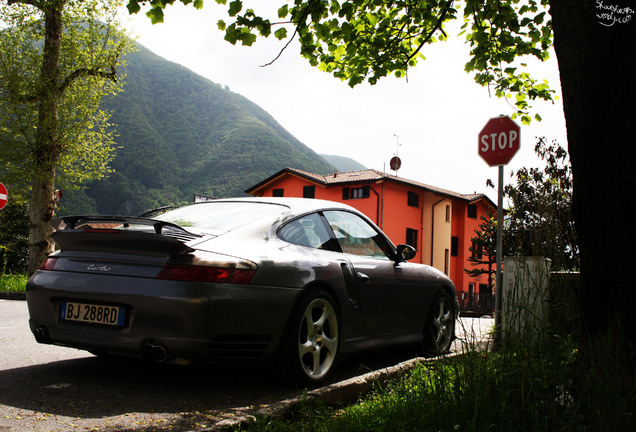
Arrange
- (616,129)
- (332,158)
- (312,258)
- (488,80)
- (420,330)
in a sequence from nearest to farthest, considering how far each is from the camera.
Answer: (616,129)
(312,258)
(420,330)
(488,80)
(332,158)

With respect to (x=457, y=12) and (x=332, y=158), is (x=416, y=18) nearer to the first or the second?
(x=457, y=12)

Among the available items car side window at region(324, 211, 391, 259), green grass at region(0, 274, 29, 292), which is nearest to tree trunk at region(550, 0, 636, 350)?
car side window at region(324, 211, 391, 259)

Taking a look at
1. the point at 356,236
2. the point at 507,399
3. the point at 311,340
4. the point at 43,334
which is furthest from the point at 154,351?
the point at 356,236

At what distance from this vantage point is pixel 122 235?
12.0ft

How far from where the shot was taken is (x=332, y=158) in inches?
7092

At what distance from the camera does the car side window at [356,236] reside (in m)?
4.86

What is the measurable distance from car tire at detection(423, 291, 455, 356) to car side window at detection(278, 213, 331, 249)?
5.49 feet

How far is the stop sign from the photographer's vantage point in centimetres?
734

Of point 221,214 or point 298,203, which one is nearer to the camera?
A: point 221,214

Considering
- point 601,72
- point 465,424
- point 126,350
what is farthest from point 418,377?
point 601,72

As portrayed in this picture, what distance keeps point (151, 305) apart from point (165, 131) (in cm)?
10703

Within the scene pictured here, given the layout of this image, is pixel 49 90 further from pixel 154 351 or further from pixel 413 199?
pixel 413 199

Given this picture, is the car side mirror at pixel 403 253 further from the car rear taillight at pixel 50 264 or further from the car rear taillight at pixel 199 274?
the car rear taillight at pixel 50 264

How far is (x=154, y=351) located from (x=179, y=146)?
4085 inches
